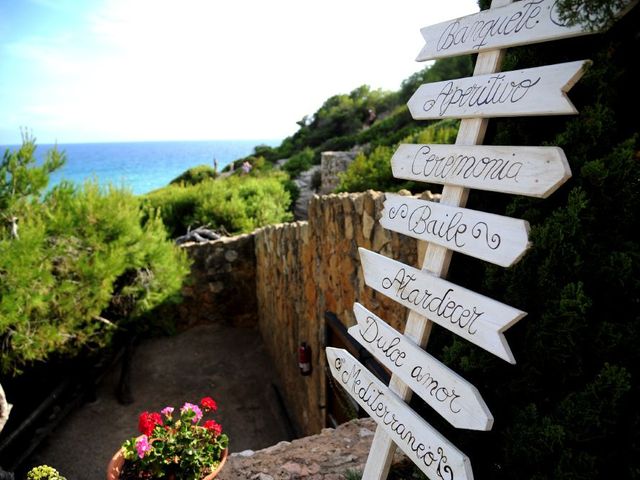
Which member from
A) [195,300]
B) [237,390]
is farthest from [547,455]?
[195,300]

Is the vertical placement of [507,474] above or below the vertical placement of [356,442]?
above

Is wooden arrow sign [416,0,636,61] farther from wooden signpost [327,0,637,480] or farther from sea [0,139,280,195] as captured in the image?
sea [0,139,280,195]

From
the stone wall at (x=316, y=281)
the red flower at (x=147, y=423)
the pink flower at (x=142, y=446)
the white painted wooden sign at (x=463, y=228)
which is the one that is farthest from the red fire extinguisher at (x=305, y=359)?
the white painted wooden sign at (x=463, y=228)

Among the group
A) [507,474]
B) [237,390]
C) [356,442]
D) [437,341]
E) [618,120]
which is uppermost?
[618,120]

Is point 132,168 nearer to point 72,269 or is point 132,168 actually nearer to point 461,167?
point 72,269

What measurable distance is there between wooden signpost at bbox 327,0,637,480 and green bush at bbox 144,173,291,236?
8320 mm

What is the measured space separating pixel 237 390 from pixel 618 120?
21.1ft

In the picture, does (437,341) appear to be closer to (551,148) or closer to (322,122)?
(551,148)

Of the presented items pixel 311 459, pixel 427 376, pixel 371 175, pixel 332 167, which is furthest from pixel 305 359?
pixel 332 167

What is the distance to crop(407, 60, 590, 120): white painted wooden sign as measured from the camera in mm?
1159

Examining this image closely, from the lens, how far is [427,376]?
4.72 feet

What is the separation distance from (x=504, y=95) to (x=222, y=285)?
7491 millimetres

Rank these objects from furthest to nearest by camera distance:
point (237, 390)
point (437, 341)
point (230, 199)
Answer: point (230, 199) → point (237, 390) → point (437, 341)

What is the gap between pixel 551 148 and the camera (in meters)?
1.16
